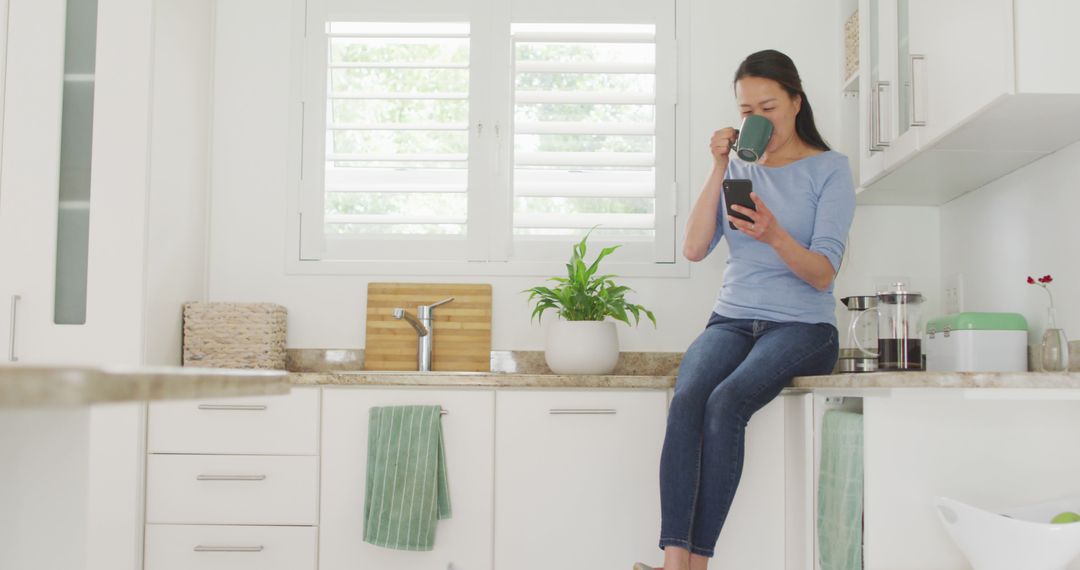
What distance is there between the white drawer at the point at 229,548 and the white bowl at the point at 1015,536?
1.64 meters

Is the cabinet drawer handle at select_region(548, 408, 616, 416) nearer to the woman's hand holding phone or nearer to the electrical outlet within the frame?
the woman's hand holding phone

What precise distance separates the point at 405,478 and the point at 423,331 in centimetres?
53

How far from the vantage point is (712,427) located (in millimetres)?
2133

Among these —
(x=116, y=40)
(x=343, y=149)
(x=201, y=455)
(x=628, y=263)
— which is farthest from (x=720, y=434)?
(x=116, y=40)

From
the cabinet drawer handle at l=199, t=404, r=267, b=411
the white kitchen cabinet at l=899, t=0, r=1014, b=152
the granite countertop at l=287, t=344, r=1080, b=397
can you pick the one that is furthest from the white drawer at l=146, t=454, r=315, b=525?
the white kitchen cabinet at l=899, t=0, r=1014, b=152

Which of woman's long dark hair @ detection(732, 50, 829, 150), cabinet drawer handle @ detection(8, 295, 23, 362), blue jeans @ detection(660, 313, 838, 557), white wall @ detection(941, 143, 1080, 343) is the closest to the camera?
blue jeans @ detection(660, 313, 838, 557)

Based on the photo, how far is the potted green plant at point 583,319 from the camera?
280 cm

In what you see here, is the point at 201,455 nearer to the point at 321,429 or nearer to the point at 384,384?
the point at 321,429

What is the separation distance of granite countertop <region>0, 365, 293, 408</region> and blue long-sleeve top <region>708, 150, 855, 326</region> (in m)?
1.80

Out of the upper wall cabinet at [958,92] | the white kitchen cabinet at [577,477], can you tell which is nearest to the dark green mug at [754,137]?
the upper wall cabinet at [958,92]

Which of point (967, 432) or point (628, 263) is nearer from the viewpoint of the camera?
point (967, 432)

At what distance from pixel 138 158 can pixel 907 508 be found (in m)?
2.09

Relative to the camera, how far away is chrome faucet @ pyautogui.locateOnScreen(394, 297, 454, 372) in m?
2.98

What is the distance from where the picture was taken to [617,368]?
3053mm
